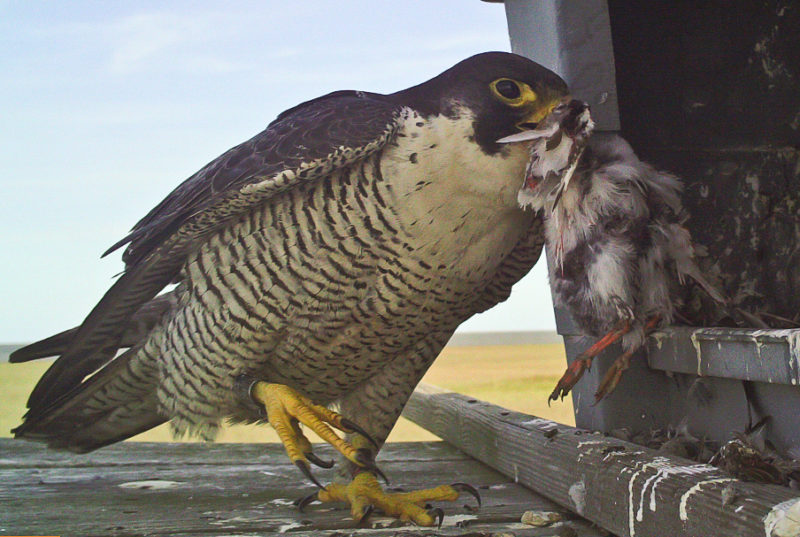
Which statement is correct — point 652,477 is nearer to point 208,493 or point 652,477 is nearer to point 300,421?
point 300,421

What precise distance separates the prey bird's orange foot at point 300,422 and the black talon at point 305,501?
5.0 inches

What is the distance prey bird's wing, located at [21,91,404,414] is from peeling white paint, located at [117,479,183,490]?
0.34 m

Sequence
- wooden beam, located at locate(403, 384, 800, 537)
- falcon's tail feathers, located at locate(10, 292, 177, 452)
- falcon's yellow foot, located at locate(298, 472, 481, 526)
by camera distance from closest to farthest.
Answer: wooden beam, located at locate(403, 384, 800, 537) < falcon's yellow foot, located at locate(298, 472, 481, 526) < falcon's tail feathers, located at locate(10, 292, 177, 452)

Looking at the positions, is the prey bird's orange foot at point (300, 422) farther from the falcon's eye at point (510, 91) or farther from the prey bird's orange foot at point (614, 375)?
the falcon's eye at point (510, 91)

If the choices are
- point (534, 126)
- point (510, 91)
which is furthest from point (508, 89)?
point (534, 126)

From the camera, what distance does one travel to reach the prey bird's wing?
1.85 metres

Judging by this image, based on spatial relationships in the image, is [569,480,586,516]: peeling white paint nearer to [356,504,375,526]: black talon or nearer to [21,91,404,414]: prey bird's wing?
[356,504,375,526]: black talon

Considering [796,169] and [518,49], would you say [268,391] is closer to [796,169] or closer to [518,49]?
[518,49]

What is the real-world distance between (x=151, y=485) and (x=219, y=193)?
956 millimetres

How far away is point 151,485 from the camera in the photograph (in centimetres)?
230

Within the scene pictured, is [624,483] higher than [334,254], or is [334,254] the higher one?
[334,254]

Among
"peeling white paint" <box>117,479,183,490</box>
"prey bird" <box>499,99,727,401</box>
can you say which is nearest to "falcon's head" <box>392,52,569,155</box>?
"prey bird" <box>499,99,727,401</box>

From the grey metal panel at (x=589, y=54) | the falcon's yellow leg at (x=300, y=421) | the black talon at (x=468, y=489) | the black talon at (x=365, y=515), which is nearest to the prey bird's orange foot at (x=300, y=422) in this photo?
the falcon's yellow leg at (x=300, y=421)

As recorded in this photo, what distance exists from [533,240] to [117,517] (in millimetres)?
1306
